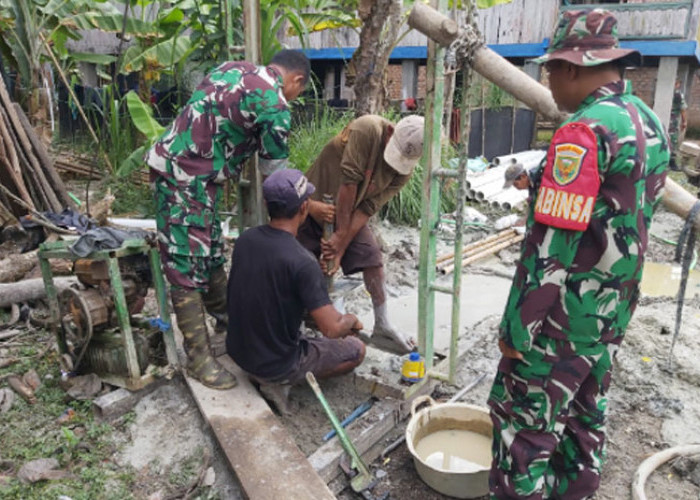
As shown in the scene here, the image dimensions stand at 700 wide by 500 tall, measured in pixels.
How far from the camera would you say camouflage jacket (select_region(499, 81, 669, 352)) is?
6.12 feet

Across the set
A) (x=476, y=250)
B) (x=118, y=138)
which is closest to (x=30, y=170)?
(x=118, y=138)

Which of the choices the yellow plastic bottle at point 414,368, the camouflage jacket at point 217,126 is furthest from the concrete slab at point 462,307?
the camouflage jacket at point 217,126

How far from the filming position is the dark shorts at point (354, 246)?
3.89m

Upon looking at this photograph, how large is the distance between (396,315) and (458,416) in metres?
1.95

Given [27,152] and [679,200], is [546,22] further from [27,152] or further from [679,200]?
[679,200]

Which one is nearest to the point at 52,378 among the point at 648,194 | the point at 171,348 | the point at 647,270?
the point at 171,348

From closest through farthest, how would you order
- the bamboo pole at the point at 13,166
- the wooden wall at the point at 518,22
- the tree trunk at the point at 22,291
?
the tree trunk at the point at 22,291 < the bamboo pole at the point at 13,166 < the wooden wall at the point at 518,22

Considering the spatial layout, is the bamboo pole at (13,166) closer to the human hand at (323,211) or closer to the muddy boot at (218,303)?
the muddy boot at (218,303)

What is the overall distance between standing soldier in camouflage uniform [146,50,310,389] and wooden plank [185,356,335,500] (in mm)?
128

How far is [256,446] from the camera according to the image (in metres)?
2.82

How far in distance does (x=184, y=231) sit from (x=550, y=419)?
87.9 inches

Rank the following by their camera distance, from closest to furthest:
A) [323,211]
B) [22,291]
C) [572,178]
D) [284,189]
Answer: [572,178], [284,189], [323,211], [22,291]

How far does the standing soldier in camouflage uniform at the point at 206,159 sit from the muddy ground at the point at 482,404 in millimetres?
378

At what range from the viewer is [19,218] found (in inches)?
229
